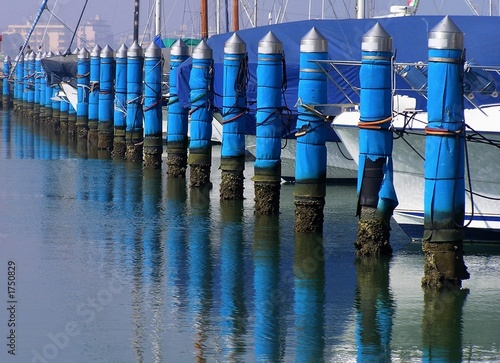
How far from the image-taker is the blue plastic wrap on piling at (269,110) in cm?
2242

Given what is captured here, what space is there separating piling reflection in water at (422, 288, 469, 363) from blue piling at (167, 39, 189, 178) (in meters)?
14.2

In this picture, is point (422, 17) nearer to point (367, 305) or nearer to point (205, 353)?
point (367, 305)

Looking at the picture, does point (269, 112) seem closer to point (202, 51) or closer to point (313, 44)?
point (313, 44)

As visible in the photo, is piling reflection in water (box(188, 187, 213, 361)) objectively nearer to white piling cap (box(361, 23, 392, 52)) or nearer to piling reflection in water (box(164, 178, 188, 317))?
piling reflection in water (box(164, 178, 188, 317))

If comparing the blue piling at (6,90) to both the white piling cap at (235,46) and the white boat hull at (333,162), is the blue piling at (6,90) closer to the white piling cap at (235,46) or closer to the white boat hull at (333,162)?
the white boat hull at (333,162)

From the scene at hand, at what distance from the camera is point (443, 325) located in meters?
15.0

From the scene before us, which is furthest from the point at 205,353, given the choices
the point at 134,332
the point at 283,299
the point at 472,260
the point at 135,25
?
the point at 135,25

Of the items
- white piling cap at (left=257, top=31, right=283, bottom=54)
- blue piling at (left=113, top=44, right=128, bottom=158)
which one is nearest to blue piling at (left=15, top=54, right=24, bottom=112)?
blue piling at (left=113, top=44, right=128, bottom=158)

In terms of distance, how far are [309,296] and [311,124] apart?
4439 mm

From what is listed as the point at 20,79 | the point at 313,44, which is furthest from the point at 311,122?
the point at 20,79

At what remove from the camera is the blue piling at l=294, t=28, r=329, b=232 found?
2014 centimetres

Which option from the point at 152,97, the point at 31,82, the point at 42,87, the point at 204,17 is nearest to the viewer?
the point at 152,97

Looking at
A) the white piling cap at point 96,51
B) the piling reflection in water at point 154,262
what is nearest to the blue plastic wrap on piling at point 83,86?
the white piling cap at point 96,51

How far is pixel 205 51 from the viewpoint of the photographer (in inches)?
1062
